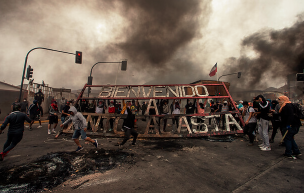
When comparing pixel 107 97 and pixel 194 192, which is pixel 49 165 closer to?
pixel 194 192

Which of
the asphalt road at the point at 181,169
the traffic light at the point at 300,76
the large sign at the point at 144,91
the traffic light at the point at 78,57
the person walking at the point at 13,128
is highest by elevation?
the traffic light at the point at 78,57

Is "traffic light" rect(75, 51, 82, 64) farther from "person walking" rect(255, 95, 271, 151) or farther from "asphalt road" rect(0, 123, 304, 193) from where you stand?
"person walking" rect(255, 95, 271, 151)

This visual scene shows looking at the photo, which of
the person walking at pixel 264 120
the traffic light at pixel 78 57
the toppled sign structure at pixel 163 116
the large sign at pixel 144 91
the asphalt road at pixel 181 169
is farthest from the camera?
the traffic light at pixel 78 57

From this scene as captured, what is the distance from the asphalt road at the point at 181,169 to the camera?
9.92 feet

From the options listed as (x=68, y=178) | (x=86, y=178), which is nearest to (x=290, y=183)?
(x=86, y=178)

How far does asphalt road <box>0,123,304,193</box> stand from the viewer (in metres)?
3.02

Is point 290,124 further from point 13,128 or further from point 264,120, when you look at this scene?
point 13,128

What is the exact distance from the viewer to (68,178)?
335 cm

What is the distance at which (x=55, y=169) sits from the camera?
12.3 ft

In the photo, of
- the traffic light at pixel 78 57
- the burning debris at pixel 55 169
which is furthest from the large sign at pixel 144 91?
the traffic light at pixel 78 57

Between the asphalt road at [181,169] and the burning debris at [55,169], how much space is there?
0.19ft

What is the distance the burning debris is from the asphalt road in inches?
2.3

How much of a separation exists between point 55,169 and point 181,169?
3.05 metres

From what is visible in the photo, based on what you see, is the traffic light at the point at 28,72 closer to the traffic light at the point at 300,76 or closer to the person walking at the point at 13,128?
the person walking at the point at 13,128
